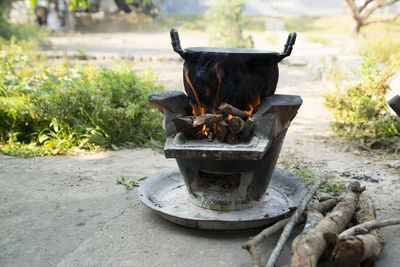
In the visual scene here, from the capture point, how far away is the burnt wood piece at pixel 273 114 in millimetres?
2616

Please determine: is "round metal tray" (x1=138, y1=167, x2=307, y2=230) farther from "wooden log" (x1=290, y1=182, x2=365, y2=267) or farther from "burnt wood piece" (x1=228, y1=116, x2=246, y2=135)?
"burnt wood piece" (x1=228, y1=116, x2=246, y2=135)

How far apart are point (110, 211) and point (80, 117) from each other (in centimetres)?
229

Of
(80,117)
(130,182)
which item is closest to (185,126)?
(130,182)

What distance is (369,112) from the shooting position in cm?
532

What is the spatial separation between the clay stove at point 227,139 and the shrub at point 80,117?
1993 mm

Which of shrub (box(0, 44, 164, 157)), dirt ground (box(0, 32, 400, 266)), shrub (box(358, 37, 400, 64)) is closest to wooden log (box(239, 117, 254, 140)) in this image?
dirt ground (box(0, 32, 400, 266))

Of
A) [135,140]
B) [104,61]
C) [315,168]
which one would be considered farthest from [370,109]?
[104,61]

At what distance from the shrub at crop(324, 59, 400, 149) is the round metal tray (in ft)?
6.69

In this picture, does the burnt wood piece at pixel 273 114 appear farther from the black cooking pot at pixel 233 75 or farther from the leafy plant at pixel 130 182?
the leafy plant at pixel 130 182

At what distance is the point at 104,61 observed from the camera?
1162 centimetres

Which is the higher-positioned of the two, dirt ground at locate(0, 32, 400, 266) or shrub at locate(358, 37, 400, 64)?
shrub at locate(358, 37, 400, 64)

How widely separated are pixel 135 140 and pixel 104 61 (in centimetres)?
715

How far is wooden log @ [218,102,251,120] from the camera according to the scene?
2609 millimetres

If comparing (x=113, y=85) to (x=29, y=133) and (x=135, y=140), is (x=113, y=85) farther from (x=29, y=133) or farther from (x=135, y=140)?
(x=29, y=133)
